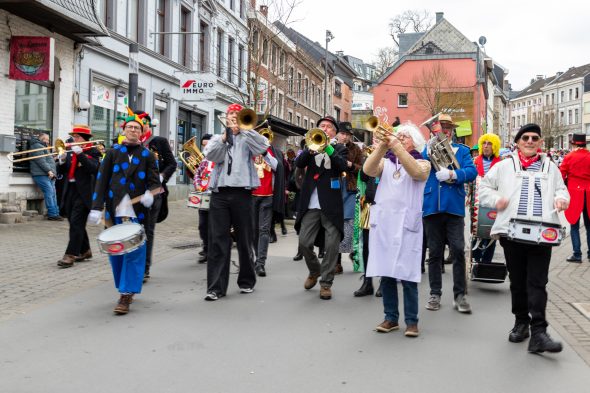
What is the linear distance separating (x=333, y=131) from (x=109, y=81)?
1366 centimetres

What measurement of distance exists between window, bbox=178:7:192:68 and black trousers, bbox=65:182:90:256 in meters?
17.2

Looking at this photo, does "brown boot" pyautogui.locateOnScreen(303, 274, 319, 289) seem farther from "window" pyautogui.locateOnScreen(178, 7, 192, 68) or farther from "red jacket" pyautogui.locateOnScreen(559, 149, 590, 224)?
"window" pyautogui.locateOnScreen(178, 7, 192, 68)

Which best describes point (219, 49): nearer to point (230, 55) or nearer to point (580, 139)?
point (230, 55)

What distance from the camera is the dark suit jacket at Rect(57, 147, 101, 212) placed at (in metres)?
8.60

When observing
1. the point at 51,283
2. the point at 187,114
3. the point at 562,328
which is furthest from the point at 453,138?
the point at 187,114

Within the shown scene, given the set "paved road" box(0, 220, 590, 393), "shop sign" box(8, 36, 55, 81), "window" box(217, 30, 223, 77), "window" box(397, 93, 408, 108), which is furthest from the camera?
"window" box(397, 93, 408, 108)

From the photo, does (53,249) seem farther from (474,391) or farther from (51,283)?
(474,391)

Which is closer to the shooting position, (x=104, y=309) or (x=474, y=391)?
(x=474, y=391)

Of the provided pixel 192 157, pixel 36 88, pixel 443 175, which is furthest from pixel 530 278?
pixel 36 88

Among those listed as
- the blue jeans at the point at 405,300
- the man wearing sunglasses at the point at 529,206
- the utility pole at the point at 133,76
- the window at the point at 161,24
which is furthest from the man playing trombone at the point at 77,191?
the window at the point at 161,24

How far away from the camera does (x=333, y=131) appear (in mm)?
7215

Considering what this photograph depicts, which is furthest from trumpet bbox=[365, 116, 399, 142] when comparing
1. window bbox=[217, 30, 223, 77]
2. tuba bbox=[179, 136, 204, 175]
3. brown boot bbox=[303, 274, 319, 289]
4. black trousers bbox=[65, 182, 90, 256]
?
window bbox=[217, 30, 223, 77]

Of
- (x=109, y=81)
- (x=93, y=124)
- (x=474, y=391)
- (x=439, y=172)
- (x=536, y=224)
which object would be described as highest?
(x=109, y=81)

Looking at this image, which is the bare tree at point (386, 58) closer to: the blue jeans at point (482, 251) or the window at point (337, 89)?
the window at point (337, 89)
